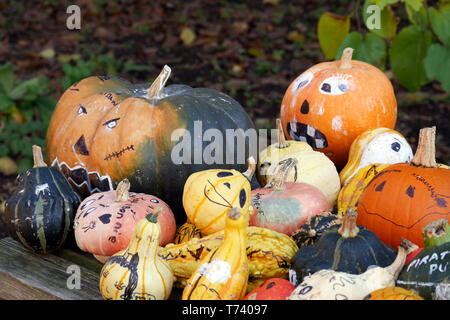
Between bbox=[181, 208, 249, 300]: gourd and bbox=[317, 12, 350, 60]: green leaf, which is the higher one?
bbox=[317, 12, 350, 60]: green leaf

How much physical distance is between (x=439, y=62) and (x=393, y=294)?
2178 millimetres

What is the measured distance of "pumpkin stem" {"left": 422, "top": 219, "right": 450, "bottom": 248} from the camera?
4.96ft

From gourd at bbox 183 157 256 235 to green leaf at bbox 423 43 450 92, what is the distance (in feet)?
5.76

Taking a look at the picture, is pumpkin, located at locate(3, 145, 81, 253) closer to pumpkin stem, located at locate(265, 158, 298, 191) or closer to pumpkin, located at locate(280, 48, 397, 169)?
pumpkin stem, located at locate(265, 158, 298, 191)

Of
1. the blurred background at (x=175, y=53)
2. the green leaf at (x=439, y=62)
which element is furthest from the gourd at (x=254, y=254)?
the blurred background at (x=175, y=53)

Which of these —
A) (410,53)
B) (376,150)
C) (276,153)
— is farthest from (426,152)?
(410,53)

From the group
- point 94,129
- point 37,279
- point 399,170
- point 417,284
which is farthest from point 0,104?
point 417,284

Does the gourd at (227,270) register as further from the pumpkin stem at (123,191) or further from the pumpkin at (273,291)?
the pumpkin stem at (123,191)

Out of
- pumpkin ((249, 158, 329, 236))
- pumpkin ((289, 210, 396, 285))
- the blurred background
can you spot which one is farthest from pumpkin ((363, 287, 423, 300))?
the blurred background

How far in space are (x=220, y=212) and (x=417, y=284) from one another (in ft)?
2.16

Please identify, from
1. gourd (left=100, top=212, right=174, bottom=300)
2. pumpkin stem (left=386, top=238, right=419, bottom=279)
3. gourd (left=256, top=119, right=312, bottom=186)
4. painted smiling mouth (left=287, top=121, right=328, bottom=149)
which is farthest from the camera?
painted smiling mouth (left=287, top=121, right=328, bottom=149)

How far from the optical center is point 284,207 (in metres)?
1.93

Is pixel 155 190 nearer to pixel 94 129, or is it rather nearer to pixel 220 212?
pixel 94 129

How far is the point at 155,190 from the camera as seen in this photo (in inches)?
88.5
